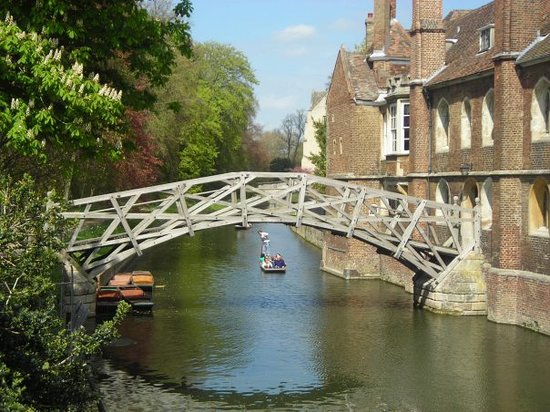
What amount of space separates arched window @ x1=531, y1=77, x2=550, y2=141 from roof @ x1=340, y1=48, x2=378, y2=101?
39.8ft

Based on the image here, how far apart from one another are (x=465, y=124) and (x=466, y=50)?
9.85 feet

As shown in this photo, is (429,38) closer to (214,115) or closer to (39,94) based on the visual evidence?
(39,94)

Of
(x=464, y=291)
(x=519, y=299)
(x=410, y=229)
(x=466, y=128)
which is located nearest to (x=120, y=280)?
(x=410, y=229)

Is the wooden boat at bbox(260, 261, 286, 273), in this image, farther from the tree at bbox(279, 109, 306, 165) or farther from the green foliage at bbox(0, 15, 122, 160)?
the tree at bbox(279, 109, 306, 165)

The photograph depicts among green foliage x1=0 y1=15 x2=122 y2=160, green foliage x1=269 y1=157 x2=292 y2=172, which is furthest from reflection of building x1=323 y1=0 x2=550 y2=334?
green foliage x1=269 y1=157 x2=292 y2=172

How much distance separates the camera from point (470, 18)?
32.4 meters

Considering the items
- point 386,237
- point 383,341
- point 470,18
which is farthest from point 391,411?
point 470,18

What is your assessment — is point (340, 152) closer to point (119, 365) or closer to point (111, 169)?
point (111, 169)

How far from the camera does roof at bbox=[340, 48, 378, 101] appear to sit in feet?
112

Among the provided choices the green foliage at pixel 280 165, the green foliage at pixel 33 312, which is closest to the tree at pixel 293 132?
the green foliage at pixel 280 165

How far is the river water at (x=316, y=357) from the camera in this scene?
16.6 meters

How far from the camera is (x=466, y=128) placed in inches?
1064

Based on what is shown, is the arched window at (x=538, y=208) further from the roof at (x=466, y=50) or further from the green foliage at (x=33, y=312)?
the green foliage at (x=33, y=312)

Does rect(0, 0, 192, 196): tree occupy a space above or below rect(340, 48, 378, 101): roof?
below
